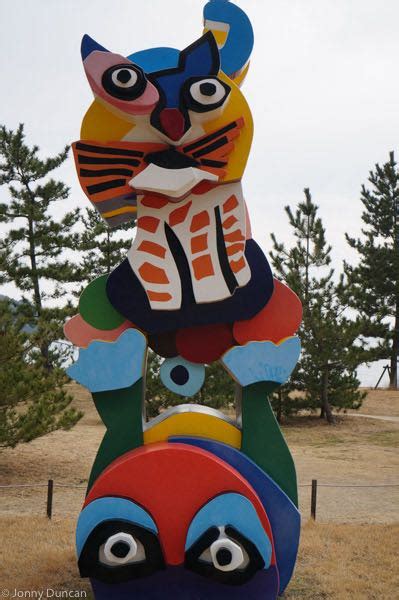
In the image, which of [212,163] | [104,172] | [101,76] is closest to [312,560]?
[212,163]

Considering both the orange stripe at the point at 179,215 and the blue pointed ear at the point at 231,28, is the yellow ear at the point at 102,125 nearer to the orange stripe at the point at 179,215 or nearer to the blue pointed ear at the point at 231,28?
the orange stripe at the point at 179,215

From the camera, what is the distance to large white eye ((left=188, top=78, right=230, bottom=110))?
509 cm

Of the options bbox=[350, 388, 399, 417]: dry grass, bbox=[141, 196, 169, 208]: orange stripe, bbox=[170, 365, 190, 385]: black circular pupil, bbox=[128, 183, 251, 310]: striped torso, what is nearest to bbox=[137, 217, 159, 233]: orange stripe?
bbox=[128, 183, 251, 310]: striped torso

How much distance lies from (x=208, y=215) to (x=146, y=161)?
74 cm

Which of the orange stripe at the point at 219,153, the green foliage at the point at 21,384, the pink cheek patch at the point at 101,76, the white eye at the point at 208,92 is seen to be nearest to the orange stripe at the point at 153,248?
the orange stripe at the point at 219,153

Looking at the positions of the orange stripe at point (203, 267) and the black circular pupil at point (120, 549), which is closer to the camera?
the black circular pupil at point (120, 549)

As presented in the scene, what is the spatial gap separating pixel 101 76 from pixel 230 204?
5.15 ft

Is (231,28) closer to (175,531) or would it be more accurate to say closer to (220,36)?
(220,36)

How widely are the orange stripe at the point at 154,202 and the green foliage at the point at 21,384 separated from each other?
5.93 m

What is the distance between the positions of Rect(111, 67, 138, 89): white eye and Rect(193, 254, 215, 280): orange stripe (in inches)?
62.9

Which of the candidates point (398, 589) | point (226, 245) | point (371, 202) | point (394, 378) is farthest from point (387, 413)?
point (226, 245)

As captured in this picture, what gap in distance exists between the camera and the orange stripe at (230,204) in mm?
5387

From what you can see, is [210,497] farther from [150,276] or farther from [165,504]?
[150,276]

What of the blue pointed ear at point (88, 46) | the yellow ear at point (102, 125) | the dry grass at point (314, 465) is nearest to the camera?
the blue pointed ear at point (88, 46)
